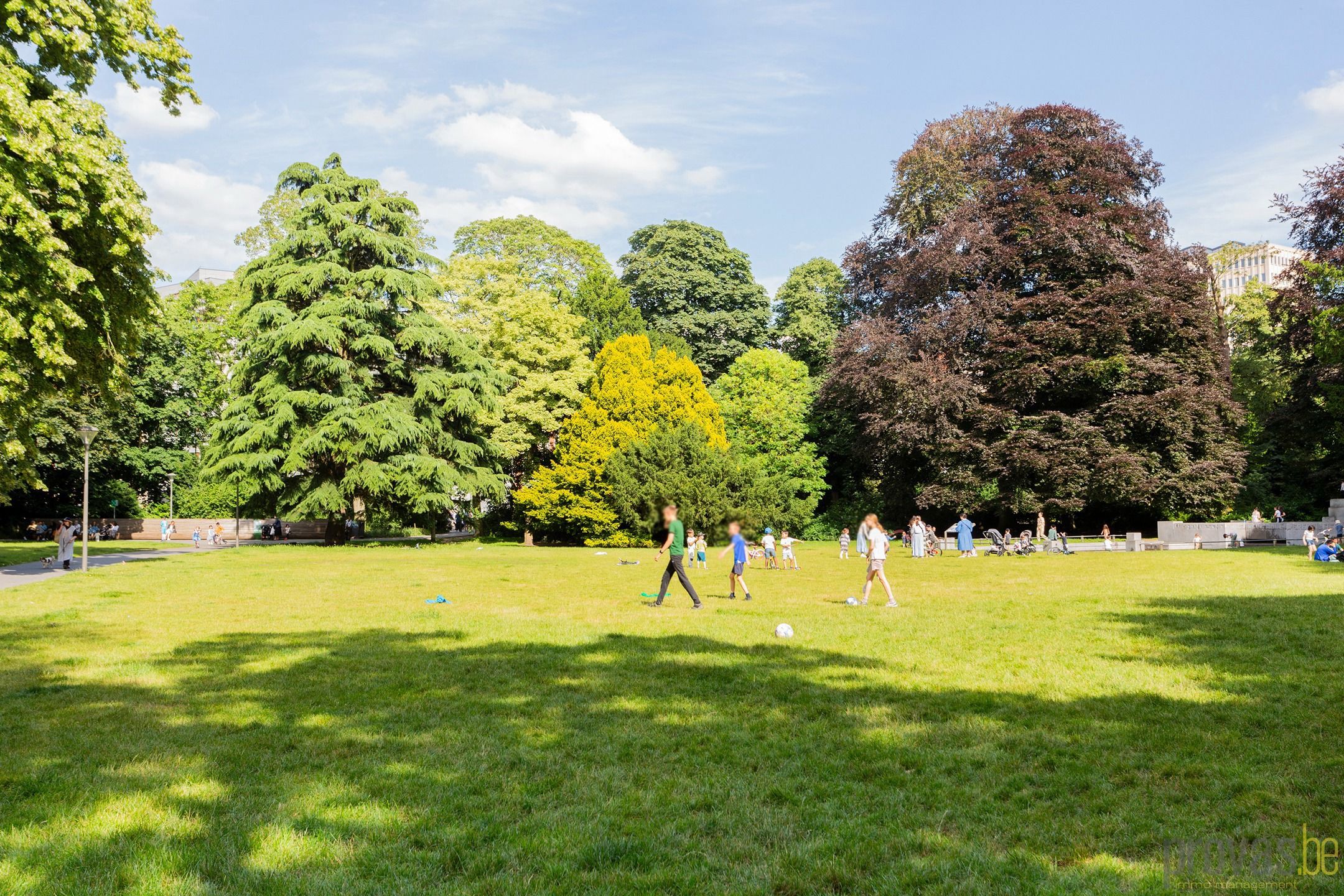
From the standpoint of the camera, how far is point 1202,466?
38.8 m

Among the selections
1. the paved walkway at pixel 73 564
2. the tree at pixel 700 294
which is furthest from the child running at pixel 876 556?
the tree at pixel 700 294

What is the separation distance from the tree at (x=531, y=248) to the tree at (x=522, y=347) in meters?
4.92

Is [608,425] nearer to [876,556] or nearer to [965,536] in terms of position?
[965,536]

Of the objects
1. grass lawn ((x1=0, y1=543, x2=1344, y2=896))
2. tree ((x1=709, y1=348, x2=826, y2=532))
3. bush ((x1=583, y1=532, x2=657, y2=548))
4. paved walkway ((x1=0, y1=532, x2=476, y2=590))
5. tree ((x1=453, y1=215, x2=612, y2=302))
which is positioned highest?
tree ((x1=453, y1=215, x2=612, y2=302))

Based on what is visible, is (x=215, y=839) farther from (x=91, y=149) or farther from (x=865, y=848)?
(x=91, y=149)

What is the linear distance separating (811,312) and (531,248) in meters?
18.0

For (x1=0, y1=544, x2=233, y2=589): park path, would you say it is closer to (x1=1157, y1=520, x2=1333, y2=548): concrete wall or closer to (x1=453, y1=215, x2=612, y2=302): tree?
(x1=453, y1=215, x2=612, y2=302): tree

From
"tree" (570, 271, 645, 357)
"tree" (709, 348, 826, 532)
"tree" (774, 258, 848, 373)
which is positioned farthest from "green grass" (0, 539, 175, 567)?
"tree" (774, 258, 848, 373)

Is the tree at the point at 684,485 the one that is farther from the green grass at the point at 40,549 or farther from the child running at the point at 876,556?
the child running at the point at 876,556

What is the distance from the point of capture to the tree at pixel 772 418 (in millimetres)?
51031

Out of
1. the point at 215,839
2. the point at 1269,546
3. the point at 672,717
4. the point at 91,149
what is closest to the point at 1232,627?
the point at 672,717

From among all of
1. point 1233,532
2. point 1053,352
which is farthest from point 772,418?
point 1233,532

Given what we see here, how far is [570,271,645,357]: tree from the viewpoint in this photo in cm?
5197

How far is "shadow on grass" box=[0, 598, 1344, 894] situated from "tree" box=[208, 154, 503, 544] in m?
30.4
